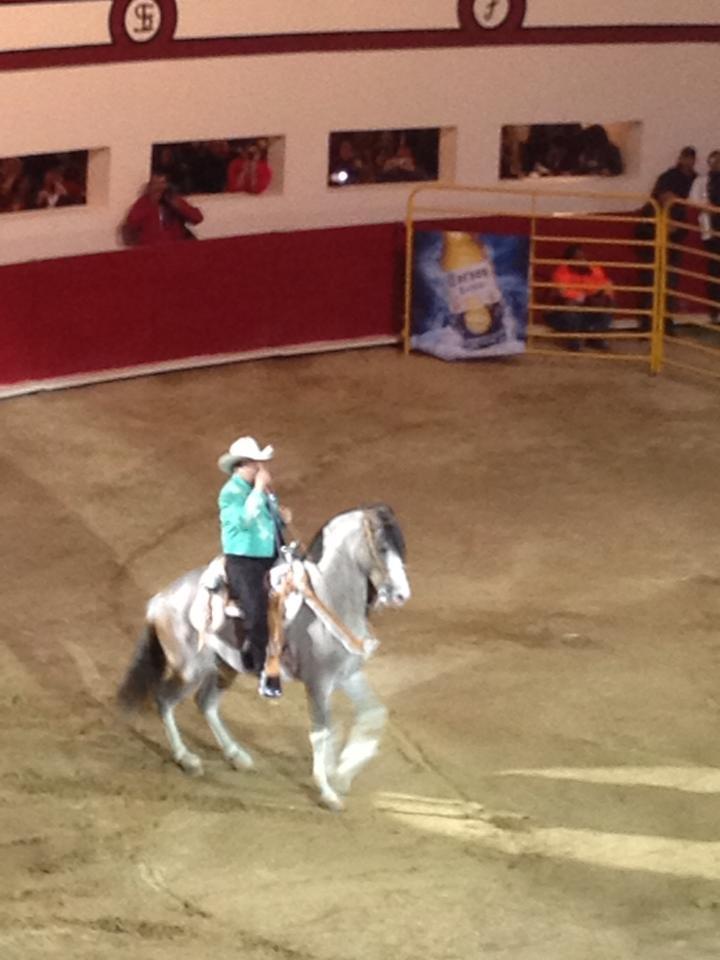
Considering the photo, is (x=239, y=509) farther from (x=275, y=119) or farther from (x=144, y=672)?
(x=275, y=119)

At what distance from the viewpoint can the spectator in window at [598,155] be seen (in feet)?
58.7

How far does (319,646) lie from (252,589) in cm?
38

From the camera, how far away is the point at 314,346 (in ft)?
55.4

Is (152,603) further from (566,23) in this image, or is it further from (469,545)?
(566,23)

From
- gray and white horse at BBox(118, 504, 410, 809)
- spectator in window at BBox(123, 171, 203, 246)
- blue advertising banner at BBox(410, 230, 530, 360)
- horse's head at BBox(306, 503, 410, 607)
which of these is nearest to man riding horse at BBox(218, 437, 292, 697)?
gray and white horse at BBox(118, 504, 410, 809)

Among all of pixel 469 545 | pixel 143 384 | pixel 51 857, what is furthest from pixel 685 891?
pixel 143 384

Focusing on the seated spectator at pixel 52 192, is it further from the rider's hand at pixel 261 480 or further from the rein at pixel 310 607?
the rein at pixel 310 607

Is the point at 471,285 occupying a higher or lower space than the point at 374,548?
higher

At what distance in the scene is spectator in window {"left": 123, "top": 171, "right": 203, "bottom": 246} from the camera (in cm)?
1588

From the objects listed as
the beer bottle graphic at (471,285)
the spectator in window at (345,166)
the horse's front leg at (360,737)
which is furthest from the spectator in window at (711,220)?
the horse's front leg at (360,737)

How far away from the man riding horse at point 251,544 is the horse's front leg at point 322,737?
171 mm

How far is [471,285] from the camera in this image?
660 inches

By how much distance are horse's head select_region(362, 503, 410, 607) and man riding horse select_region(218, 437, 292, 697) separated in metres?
0.45

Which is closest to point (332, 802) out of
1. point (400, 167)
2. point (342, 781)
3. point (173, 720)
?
point (342, 781)
